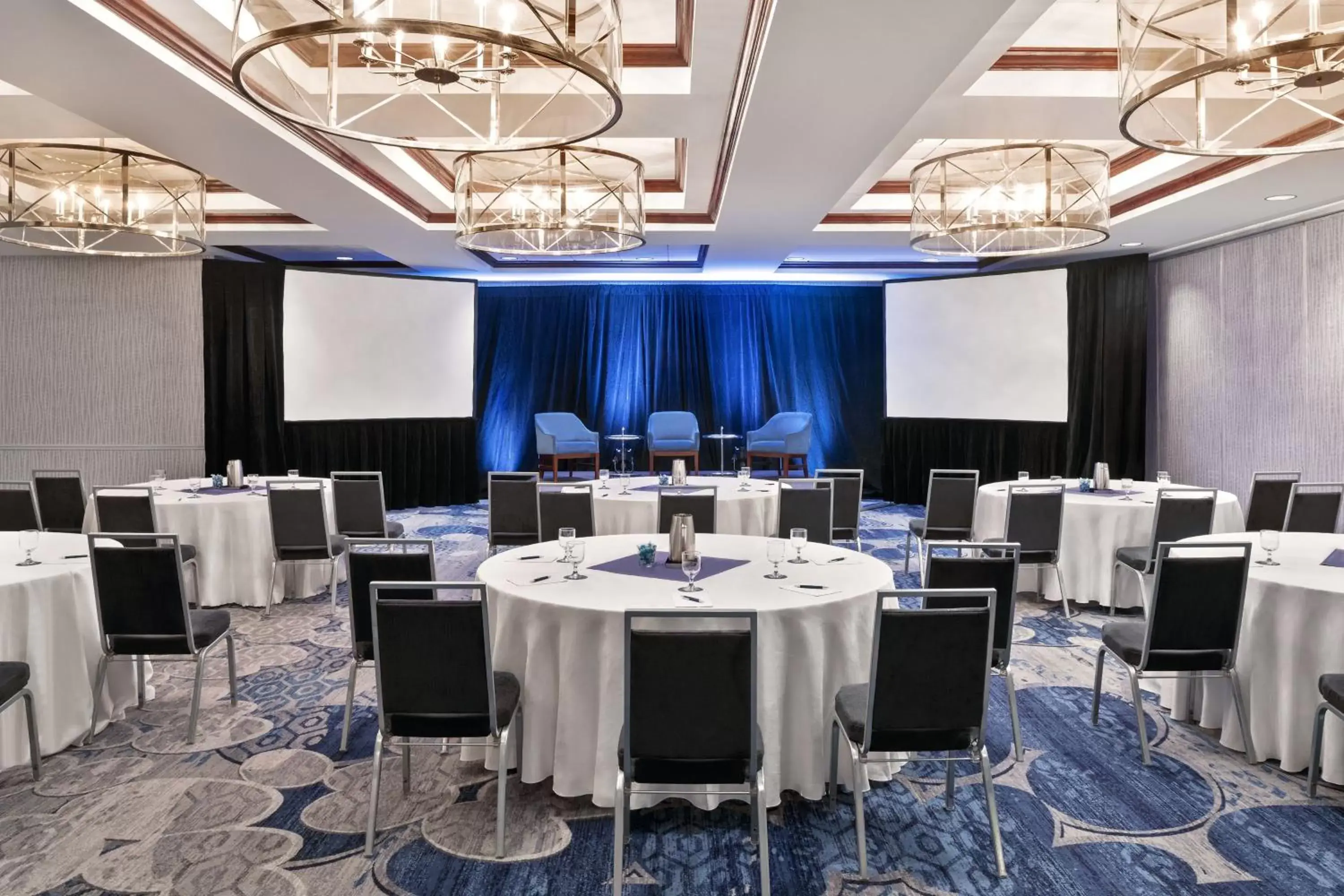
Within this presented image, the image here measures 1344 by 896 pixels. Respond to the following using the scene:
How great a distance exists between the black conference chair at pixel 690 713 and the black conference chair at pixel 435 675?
56cm

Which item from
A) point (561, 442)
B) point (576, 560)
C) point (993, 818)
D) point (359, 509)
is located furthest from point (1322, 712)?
point (561, 442)

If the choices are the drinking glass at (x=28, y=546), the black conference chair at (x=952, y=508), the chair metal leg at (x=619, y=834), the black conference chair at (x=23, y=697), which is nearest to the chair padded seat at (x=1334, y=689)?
the chair metal leg at (x=619, y=834)

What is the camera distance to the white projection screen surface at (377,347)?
33.7ft

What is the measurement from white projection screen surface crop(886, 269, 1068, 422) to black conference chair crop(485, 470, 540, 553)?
6.48 meters

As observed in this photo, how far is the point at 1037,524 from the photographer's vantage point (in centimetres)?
577

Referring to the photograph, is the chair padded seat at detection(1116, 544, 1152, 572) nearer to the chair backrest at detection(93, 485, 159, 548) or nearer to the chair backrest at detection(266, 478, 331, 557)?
the chair backrest at detection(266, 478, 331, 557)

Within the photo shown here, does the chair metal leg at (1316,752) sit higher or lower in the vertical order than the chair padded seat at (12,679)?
lower

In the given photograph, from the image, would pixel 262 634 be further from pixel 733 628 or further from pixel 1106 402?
pixel 1106 402

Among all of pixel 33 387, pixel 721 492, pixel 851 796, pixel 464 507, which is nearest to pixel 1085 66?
pixel 721 492

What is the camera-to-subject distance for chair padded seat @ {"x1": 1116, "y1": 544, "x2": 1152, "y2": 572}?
18.2ft

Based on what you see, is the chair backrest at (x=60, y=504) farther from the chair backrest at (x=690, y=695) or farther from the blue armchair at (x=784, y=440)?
the blue armchair at (x=784, y=440)

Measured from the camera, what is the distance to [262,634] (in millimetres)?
5586

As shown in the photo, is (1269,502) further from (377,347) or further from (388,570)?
(377,347)

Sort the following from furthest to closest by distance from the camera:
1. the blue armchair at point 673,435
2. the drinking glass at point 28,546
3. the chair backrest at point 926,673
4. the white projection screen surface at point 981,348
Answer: the blue armchair at point 673,435 → the white projection screen surface at point 981,348 → the drinking glass at point 28,546 → the chair backrest at point 926,673
